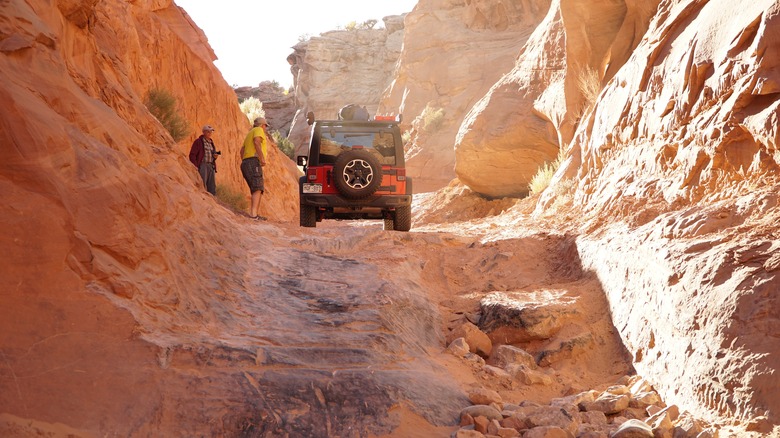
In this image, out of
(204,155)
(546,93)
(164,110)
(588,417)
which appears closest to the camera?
(588,417)

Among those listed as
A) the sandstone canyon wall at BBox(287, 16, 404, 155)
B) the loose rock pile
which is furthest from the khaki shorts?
the sandstone canyon wall at BBox(287, 16, 404, 155)

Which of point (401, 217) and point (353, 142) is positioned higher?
point (353, 142)

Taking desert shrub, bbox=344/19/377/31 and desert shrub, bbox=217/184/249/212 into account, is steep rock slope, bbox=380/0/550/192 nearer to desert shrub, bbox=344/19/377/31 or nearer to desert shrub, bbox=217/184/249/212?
desert shrub, bbox=217/184/249/212

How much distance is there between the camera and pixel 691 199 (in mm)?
6770

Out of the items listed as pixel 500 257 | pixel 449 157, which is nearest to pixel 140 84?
pixel 500 257

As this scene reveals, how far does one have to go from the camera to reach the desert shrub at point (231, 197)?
50.6 ft

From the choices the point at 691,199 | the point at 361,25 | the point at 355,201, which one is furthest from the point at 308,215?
the point at 361,25

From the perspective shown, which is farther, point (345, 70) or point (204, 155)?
point (345, 70)

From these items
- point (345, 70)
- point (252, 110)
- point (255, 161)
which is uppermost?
point (345, 70)

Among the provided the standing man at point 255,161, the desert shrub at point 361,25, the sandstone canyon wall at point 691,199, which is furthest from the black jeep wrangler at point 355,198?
the desert shrub at point 361,25

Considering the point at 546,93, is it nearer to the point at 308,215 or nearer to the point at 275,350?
the point at 308,215

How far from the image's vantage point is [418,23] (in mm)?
36562

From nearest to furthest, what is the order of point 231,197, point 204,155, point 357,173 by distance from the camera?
point 357,173 < point 204,155 < point 231,197

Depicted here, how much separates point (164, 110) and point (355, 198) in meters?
6.05
